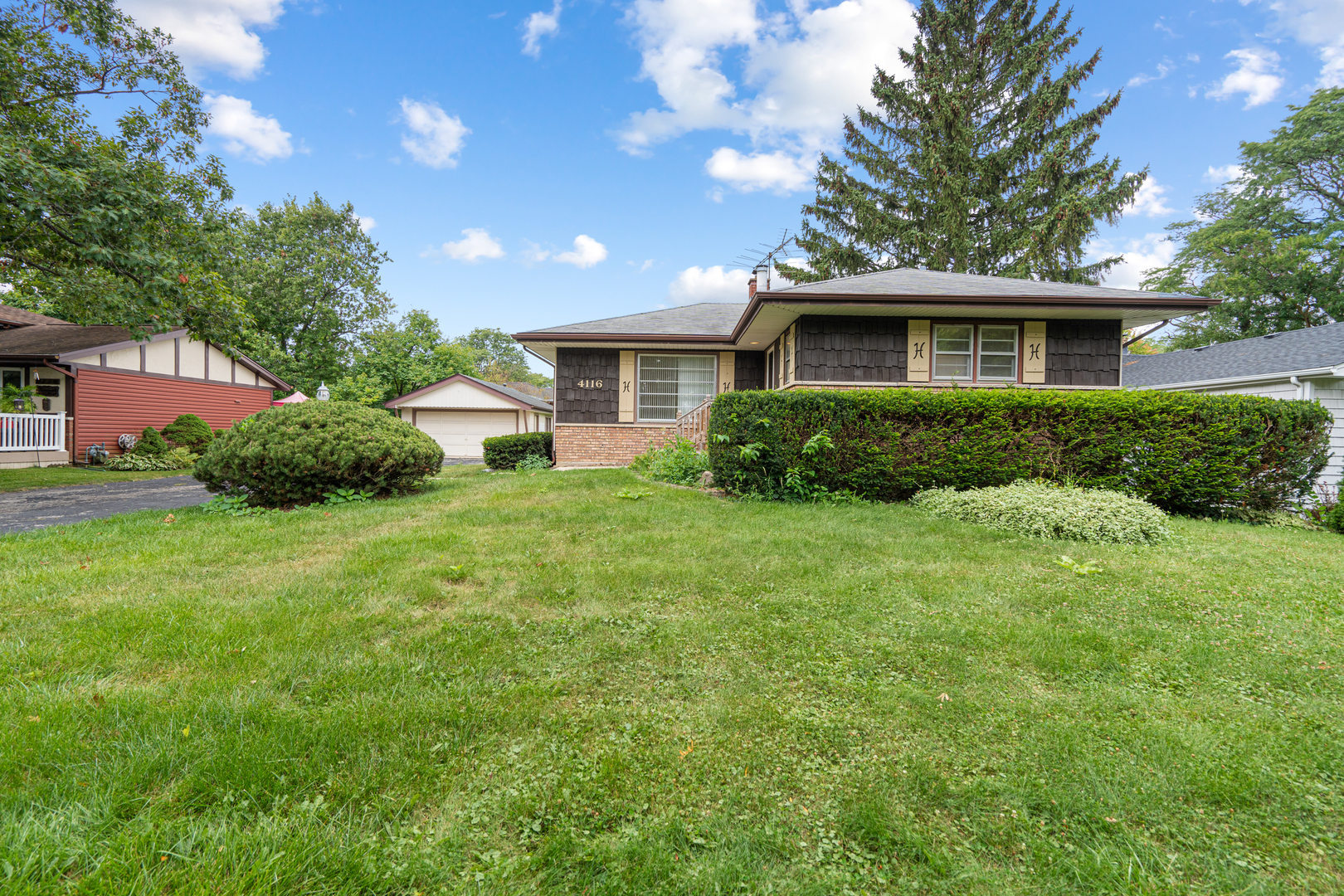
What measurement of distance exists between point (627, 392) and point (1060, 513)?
9322 millimetres

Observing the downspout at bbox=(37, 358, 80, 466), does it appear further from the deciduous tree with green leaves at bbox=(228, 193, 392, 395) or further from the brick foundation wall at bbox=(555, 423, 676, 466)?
the brick foundation wall at bbox=(555, 423, 676, 466)

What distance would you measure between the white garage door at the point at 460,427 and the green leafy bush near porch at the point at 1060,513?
22.5 meters

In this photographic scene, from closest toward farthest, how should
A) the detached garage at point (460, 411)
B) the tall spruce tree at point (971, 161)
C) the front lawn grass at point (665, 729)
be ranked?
the front lawn grass at point (665, 729)
the tall spruce tree at point (971, 161)
the detached garage at point (460, 411)

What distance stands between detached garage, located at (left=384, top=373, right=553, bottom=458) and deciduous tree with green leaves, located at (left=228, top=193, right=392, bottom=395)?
8.40 metres

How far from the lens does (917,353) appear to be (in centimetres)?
1039

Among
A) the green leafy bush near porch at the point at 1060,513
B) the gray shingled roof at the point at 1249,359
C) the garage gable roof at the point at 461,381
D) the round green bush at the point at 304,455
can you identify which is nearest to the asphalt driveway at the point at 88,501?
the round green bush at the point at 304,455

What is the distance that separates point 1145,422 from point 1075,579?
4373 millimetres

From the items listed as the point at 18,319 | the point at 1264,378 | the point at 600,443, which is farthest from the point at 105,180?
the point at 1264,378

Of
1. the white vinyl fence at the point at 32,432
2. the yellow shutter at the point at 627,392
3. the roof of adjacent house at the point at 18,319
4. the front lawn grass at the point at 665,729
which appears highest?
the roof of adjacent house at the point at 18,319

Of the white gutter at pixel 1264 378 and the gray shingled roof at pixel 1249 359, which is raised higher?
the gray shingled roof at pixel 1249 359

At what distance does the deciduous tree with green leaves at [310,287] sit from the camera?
28219 mm

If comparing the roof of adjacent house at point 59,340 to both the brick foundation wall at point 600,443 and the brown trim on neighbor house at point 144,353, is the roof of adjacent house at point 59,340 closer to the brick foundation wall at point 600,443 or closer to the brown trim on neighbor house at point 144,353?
the brown trim on neighbor house at point 144,353

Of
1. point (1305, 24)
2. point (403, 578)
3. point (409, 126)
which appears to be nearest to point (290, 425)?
point (403, 578)

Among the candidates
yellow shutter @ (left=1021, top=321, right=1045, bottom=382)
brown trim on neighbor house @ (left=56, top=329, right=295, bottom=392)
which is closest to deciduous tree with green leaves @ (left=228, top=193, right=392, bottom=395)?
brown trim on neighbor house @ (left=56, top=329, right=295, bottom=392)
